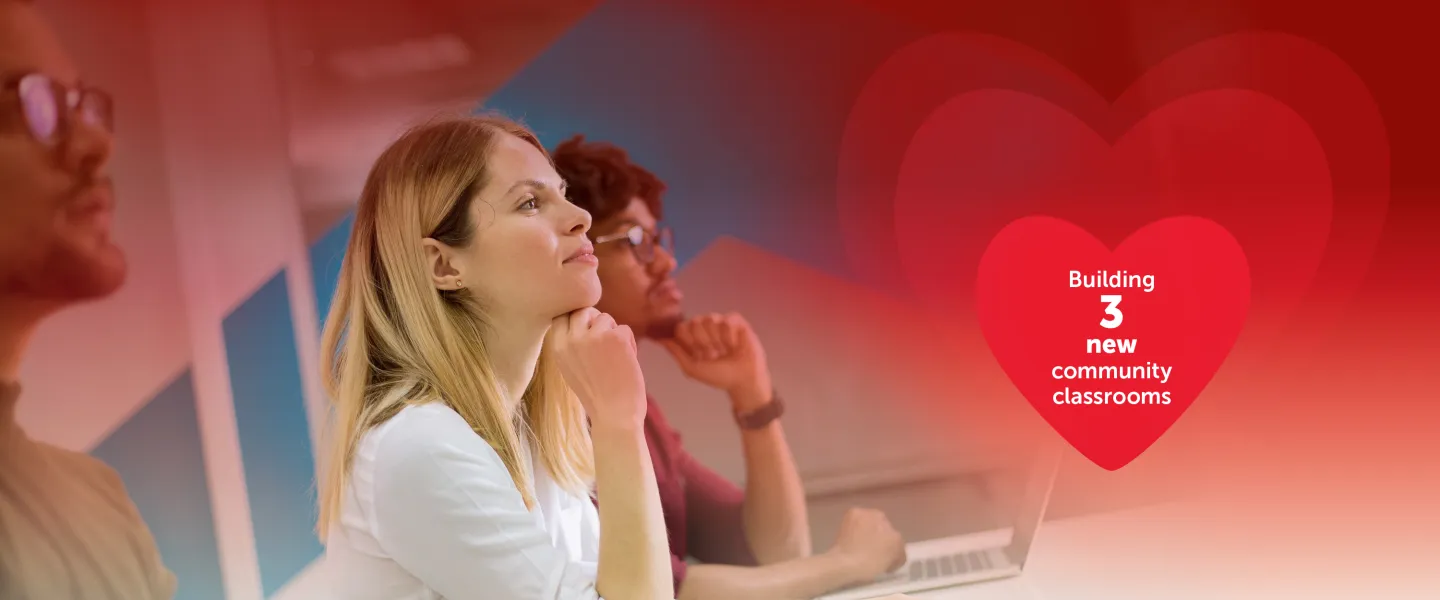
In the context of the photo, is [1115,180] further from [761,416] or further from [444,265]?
[444,265]

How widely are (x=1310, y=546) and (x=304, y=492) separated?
85.6 inches

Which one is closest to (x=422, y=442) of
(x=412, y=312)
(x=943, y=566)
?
(x=412, y=312)

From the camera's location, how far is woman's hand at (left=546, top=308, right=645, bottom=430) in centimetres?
117

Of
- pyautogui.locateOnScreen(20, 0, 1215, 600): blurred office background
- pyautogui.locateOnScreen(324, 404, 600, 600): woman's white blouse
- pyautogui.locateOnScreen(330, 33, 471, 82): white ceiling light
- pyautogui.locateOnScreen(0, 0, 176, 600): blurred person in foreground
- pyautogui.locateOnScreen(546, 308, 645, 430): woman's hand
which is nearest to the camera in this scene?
pyautogui.locateOnScreen(324, 404, 600, 600): woman's white blouse

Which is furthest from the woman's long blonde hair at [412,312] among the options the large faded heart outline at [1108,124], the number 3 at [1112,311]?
the number 3 at [1112,311]

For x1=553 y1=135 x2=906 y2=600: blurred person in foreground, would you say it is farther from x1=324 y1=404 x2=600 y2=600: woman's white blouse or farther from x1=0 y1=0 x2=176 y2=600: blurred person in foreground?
x1=324 y1=404 x2=600 y2=600: woman's white blouse

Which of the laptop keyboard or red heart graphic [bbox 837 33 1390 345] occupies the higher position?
red heart graphic [bbox 837 33 1390 345]

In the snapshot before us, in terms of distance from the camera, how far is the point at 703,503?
8.09 feet

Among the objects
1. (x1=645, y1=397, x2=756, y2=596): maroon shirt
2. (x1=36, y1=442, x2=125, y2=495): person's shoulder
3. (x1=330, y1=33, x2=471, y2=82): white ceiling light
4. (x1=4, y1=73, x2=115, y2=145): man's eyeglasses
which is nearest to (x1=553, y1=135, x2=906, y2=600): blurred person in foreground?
(x1=645, y1=397, x2=756, y2=596): maroon shirt

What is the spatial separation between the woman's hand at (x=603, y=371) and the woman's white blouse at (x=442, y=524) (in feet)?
0.38

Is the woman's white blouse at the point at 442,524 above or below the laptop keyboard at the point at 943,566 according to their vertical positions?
above

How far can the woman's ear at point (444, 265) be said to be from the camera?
1.23 m

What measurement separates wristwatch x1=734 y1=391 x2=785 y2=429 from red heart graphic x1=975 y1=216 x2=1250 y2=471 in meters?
0.51
